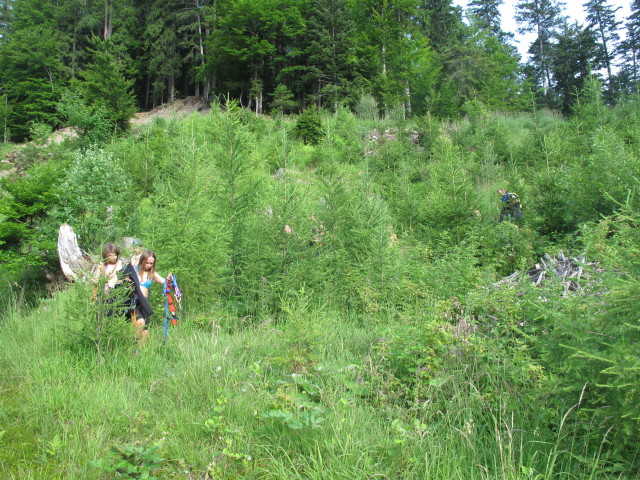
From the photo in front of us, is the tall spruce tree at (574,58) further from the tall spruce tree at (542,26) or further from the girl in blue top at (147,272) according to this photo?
the girl in blue top at (147,272)

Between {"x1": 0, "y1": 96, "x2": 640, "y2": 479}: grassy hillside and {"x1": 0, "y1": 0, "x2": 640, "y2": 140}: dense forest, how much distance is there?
14.9 m

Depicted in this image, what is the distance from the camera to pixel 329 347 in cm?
462

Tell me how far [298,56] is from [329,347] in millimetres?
34734

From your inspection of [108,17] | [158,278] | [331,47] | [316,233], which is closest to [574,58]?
[331,47]

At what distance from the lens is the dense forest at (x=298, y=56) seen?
28234mm

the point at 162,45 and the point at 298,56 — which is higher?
the point at 162,45

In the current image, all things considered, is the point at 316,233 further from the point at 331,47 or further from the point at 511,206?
the point at 331,47

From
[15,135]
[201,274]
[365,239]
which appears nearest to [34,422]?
[201,274]

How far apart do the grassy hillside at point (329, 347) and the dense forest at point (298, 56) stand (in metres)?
14.9

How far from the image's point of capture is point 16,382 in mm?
4102

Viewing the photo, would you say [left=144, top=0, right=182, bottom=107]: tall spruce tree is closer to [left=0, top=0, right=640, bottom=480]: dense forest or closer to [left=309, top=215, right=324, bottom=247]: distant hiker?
[left=0, top=0, right=640, bottom=480]: dense forest

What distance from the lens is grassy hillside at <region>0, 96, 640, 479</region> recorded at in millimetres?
2660

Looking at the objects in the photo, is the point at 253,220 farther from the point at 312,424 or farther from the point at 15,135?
the point at 15,135

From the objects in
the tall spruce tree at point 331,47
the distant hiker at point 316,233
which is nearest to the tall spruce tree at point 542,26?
the tall spruce tree at point 331,47
